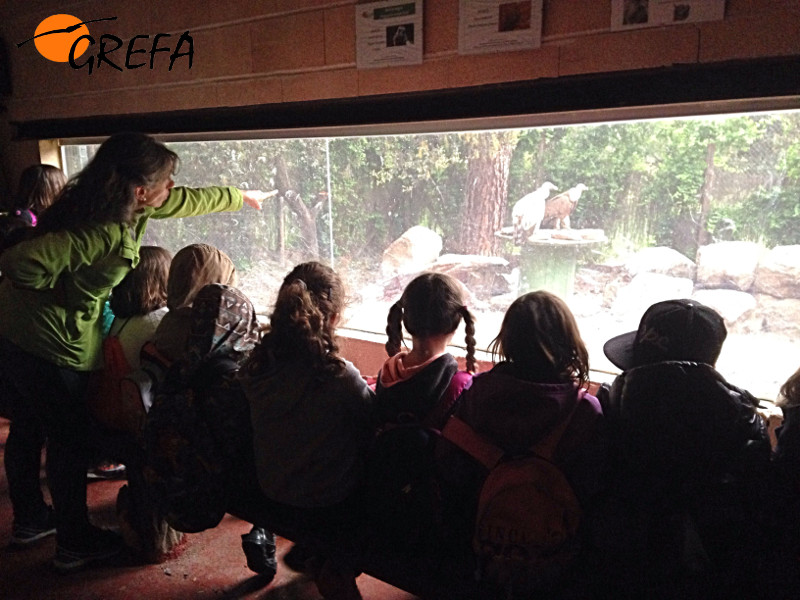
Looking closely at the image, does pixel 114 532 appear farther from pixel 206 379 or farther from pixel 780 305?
pixel 780 305

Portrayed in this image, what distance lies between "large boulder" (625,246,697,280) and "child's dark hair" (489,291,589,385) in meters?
0.87

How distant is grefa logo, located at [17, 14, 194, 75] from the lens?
10.3 ft

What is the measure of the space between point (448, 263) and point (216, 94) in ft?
4.78

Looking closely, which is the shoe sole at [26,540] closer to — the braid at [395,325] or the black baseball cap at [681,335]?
the braid at [395,325]

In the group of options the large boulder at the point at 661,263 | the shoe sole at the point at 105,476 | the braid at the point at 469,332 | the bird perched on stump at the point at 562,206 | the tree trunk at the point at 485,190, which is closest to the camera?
the braid at the point at 469,332

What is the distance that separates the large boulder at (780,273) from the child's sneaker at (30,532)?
2713 mm

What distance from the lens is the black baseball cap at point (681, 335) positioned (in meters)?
1.34

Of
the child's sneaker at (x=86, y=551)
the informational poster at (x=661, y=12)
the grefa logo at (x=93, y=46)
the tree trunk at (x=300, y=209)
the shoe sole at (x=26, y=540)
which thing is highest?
the grefa logo at (x=93, y=46)

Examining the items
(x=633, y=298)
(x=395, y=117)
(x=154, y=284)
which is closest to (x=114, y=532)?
(x=154, y=284)

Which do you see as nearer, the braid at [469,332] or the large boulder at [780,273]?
the braid at [469,332]

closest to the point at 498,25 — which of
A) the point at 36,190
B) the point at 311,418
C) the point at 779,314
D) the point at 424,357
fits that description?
the point at 424,357

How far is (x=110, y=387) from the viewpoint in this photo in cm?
211

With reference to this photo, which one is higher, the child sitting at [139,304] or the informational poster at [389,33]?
the informational poster at [389,33]

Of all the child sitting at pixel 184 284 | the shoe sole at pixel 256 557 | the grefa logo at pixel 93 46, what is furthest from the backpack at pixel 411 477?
the grefa logo at pixel 93 46
